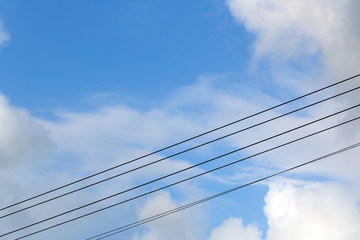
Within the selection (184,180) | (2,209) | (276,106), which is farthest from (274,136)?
(2,209)

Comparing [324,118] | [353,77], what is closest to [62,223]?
[324,118]

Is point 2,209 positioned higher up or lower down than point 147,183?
higher up

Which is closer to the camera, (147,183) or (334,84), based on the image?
(334,84)

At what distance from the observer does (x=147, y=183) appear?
3897cm

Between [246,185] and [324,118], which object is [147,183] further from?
[324,118]

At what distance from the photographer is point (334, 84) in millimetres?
35156

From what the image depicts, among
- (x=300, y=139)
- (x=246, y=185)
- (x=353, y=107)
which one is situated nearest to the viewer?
(x=353, y=107)

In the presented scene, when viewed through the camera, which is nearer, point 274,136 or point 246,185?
point 274,136

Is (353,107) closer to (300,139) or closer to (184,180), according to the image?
(300,139)

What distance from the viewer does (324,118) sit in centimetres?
3519

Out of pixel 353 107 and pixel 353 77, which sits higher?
pixel 353 77

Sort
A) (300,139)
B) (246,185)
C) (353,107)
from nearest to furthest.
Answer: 1. (353,107)
2. (300,139)
3. (246,185)

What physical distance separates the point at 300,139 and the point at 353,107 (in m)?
4.88

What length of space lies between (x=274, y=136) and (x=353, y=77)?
6.61m
